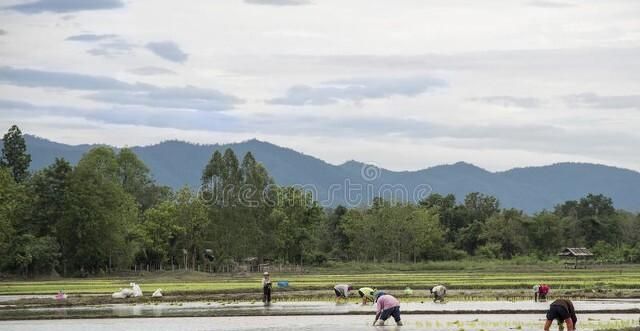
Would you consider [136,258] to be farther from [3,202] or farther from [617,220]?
[617,220]

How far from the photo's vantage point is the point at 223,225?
118188 millimetres

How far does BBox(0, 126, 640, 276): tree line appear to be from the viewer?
102688mm

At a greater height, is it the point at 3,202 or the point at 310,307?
the point at 3,202

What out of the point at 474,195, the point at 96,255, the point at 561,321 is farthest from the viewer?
the point at 474,195

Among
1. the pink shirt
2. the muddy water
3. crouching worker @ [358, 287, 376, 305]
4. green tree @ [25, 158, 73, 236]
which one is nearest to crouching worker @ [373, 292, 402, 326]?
the pink shirt

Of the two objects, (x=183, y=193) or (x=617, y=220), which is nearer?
(x=183, y=193)

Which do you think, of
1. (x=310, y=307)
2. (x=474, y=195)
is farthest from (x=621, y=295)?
(x=474, y=195)

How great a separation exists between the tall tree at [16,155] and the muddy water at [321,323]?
307ft

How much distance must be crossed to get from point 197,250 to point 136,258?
8114mm

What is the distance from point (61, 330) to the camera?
35.8 meters

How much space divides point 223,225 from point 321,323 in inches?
3274

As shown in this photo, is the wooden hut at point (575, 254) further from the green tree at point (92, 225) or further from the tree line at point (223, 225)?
the green tree at point (92, 225)

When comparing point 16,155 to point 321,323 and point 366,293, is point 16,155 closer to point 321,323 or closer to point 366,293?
point 366,293

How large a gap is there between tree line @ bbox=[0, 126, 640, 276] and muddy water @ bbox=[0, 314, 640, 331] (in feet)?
178
